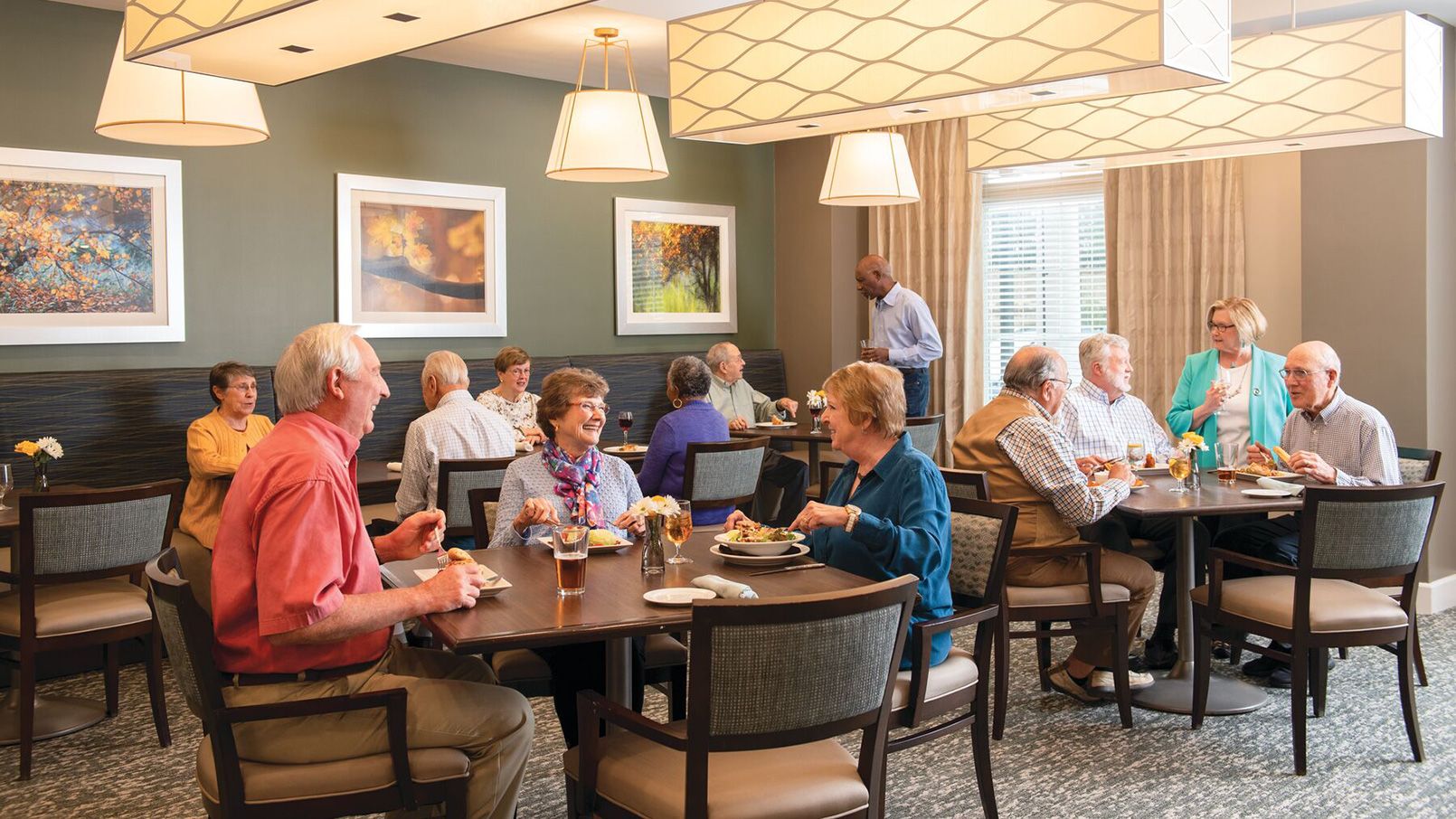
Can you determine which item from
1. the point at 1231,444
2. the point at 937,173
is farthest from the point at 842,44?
the point at 937,173

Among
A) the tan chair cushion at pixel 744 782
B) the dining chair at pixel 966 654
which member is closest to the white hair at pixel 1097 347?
the dining chair at pixel 966 654

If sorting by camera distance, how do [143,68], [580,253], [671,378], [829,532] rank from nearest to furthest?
[829,532] < [143,68] < [671,378] < [580,253]

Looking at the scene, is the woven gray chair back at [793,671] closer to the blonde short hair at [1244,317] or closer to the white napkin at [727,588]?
the white napkin at [727,588]

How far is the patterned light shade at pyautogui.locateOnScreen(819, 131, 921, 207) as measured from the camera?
611cm

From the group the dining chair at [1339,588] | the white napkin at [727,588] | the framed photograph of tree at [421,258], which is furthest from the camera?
the framed photograph of tree at [421,258]

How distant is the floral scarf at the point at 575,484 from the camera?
3.64m

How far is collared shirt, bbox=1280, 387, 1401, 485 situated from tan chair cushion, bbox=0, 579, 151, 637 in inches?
173

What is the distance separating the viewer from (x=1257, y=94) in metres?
4.23

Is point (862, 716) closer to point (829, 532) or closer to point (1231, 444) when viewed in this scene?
point (829, 532)

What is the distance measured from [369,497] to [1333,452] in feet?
13.4

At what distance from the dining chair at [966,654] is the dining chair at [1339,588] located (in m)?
1.03

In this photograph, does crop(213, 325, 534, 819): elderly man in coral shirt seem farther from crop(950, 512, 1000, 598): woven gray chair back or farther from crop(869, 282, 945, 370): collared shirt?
crop(869, 282, 945, 370): collared shirt

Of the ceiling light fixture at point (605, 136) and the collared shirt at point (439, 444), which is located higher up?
the ceiling light fixture at point (605, 136)

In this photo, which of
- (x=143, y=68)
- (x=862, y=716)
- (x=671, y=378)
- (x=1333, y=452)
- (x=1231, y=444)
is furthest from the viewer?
(x=1231, y=444)
